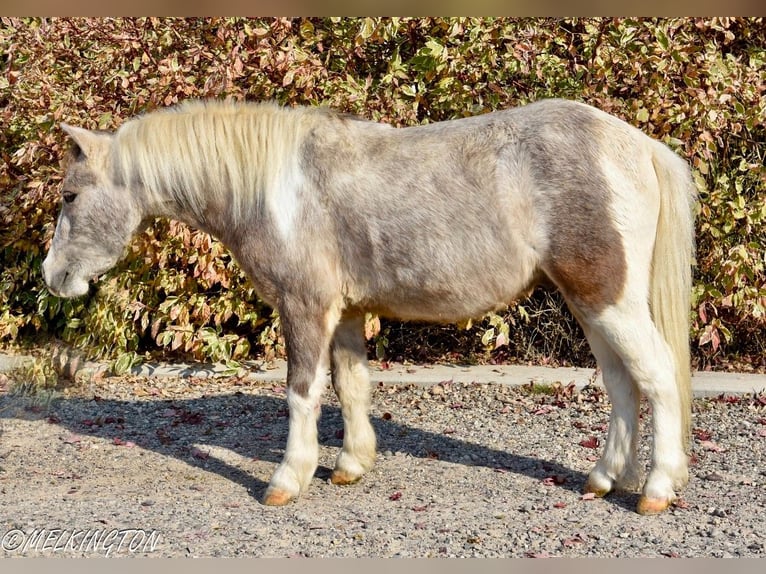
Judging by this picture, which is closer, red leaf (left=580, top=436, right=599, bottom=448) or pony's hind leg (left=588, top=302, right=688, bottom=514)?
pony's hind leg (left=588, top=302, right=688, bottom=514)

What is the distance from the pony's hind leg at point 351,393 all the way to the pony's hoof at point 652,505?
139 centimetres

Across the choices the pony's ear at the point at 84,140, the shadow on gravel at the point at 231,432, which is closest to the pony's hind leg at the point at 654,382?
the shadow on gravel at the point at 231,432

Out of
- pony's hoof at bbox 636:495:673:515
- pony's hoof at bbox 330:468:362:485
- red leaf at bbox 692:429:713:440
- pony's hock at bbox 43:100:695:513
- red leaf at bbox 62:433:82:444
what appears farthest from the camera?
red leaf at bbox 62:433:82:444

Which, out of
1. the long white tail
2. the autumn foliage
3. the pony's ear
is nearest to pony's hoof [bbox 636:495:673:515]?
the long white tail

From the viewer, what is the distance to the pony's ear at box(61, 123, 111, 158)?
14.2 ft

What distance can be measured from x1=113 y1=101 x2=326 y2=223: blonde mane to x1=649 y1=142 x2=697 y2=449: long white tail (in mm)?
1687

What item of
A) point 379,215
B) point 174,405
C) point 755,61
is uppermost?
point 755,61

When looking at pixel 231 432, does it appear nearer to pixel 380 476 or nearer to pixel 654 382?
pixel 380 476

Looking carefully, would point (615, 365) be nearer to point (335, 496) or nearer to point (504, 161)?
point (504, 161)

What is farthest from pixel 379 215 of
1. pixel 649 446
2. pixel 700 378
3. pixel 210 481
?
pixel 700 378

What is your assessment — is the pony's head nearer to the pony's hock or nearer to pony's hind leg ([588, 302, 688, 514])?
the pony's hock

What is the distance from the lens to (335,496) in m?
4.47

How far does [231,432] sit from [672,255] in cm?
289

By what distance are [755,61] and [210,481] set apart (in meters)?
4.66
